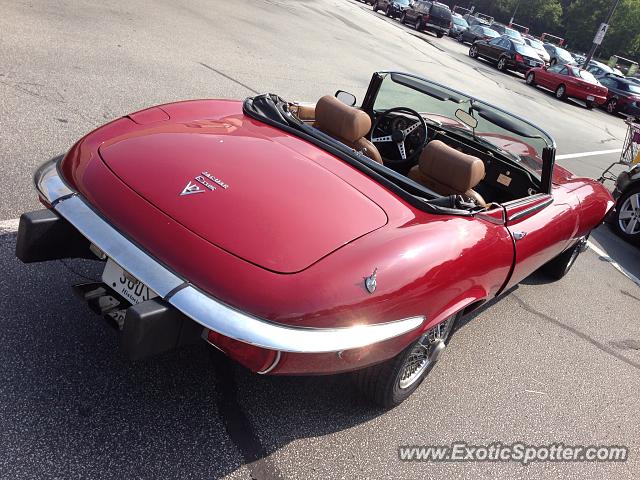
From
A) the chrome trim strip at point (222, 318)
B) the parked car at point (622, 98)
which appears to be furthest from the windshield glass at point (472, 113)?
the parked car at point (622, 98)

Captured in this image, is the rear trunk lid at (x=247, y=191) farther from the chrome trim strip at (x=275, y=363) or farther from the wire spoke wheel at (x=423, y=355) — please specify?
the wire spoke wheel at (x=423, y=355)

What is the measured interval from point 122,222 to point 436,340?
1.71m

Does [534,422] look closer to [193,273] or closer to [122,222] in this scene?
[193,273]

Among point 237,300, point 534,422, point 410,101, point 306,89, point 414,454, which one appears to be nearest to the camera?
point 237,300

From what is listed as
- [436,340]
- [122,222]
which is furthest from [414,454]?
[122,222]

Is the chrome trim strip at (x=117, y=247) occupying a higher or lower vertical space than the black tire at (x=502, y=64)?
lower

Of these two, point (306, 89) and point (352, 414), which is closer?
point (352, 414)

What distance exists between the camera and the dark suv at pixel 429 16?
92.4 ft

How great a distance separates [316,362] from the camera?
2.24m

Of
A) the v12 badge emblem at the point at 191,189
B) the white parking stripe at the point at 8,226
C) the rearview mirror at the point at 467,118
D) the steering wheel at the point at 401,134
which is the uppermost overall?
the rearview mirror at the point at 467,118

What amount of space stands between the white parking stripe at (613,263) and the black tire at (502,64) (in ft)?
62.8

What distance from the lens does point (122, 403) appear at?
2525mm

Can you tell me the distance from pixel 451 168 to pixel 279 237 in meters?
1.26

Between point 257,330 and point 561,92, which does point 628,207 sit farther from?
point 561,92
